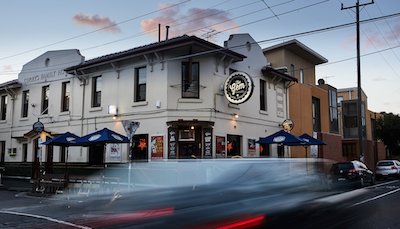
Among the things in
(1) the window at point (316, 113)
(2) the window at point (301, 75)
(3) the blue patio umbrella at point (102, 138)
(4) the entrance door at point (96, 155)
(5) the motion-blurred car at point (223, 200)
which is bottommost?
(5) the motion-blurred car at point (223, 200)

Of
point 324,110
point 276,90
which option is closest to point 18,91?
point 276,90

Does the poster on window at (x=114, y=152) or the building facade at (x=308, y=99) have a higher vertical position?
the building facade at (x=308, y=99)

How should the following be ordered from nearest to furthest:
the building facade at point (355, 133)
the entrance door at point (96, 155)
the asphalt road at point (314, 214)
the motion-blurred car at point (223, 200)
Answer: the motion-blurred car at point (223, 200) → the asphalt road at point (314, 214) → the entrance door at point (96, 155) → the building facade at point (355, 133)

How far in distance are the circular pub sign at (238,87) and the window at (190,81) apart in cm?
141

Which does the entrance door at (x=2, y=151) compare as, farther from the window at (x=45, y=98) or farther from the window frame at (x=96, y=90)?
the window frame at (x=96, y=90)

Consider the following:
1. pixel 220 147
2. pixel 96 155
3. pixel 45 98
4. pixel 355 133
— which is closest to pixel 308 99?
pixel 220 147

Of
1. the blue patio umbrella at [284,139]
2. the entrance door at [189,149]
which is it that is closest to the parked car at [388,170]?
the blue patio umbrella at [284,139]

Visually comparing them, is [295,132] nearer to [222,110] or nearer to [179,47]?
[222,110]

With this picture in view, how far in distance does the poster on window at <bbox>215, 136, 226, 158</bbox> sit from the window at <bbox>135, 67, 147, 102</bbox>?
13.8ft

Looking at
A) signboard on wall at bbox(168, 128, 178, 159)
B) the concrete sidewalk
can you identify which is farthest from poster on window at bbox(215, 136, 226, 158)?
the concrete sidewalk

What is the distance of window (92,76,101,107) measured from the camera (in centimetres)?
2211

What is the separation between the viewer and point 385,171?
31.0 metres

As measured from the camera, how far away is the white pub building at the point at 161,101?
1895 centimetres

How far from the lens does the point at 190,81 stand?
19.3 m
